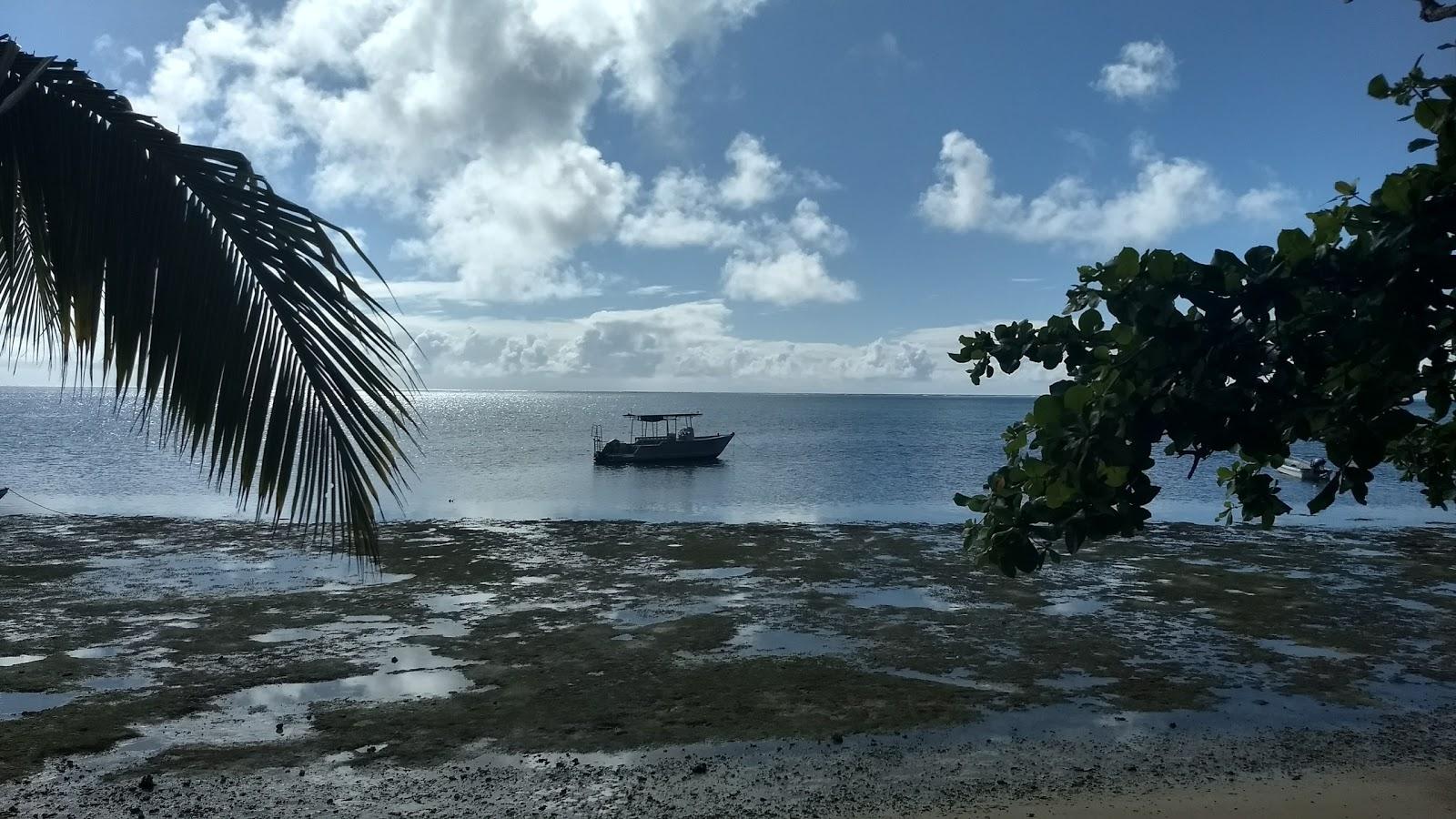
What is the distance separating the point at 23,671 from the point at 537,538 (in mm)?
12787

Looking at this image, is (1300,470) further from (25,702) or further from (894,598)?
(25,702)

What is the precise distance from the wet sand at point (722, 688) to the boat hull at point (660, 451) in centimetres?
3450

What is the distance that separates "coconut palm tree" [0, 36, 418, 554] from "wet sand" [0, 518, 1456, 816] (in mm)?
Result: 4707

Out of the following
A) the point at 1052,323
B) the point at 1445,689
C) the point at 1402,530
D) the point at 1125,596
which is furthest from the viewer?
the point at 1402,530

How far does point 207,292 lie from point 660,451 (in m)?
51.1

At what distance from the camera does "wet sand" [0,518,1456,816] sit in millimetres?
7453

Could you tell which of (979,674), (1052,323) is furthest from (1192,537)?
(1052,323)

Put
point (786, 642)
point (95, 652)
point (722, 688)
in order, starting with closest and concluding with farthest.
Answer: point (722, 688) → point (95, 652) → point (786, 642)

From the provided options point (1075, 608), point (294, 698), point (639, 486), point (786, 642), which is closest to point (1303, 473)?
point (639, 486)

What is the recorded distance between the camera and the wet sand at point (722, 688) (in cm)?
745

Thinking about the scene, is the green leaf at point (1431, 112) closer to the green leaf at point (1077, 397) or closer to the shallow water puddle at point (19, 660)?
the green leaf at point (1077, 397)

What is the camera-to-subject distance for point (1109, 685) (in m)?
10.4

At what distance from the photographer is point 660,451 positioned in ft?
178

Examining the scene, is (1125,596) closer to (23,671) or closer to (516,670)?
(516,670)
